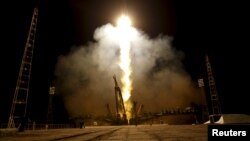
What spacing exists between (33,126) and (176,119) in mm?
93749

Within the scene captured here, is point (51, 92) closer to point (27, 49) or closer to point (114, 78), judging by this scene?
point (27, 49)

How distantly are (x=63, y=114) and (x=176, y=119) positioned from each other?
61.6m

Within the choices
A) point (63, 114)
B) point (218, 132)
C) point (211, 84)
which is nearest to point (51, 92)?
point (63, 114)

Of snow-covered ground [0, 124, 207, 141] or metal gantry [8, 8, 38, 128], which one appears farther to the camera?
metal gantry [8, 8, 38, 128]

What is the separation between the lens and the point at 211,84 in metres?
75.8

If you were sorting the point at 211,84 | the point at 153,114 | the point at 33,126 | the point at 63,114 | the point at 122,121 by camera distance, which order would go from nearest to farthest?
the point at 33,126 → the point at 211,84 → the point at 63,114 → the point at 122,121 → the point at 153,114

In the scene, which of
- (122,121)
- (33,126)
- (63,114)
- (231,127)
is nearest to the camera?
(231,127)

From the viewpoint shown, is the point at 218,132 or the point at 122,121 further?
the point at 122,121

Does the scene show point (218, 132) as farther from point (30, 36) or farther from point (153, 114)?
point (153, 114)

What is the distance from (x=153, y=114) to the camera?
13925 centimetres

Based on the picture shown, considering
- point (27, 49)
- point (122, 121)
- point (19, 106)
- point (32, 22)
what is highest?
point (32, 22)

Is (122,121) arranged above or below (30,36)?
below

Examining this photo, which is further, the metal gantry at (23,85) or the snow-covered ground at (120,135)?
the metal gantry at (23,85)

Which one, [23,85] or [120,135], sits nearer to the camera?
[120,135]
